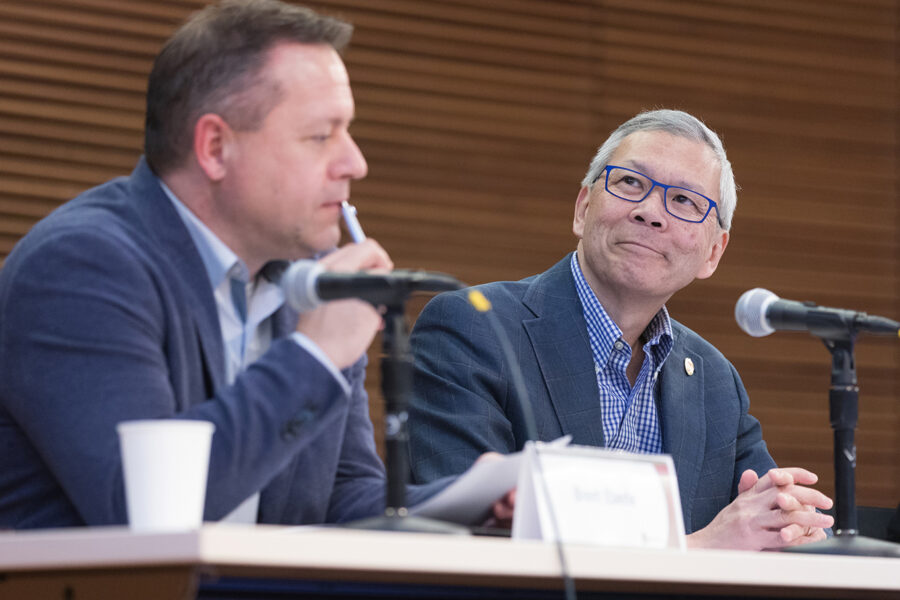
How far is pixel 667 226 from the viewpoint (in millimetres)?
2512

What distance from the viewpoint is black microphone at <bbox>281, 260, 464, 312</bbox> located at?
54.0 inches

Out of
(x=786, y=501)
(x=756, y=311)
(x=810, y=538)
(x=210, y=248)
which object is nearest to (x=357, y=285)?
(x=210, y=248)

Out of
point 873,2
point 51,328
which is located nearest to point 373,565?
point 51,328

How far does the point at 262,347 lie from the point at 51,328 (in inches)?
15.1

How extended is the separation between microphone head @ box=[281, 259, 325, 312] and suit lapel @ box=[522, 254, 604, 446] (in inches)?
39.4

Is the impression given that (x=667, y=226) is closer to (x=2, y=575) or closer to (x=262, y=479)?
(x=262, y=479)

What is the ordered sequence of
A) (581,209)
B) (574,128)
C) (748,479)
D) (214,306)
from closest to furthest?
(214,306)
(748,479)
(581,209)
(574,128)

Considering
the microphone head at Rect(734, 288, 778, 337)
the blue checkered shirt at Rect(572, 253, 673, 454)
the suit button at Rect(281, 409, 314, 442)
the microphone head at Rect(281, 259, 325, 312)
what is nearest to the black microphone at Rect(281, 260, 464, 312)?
the microphone head at Rect(281, 259, 325, 312)

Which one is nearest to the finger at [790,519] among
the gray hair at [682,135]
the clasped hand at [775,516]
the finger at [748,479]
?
the clasped hand at [775,516]

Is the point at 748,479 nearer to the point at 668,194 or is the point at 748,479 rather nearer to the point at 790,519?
the point at 790,519

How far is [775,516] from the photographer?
2021 mm

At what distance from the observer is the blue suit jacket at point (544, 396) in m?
2.23

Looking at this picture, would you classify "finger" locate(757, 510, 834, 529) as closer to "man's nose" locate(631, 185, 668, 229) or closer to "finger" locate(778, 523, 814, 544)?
"finger" locate(778, 523, 814, 544)

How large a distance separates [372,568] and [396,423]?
254mm
